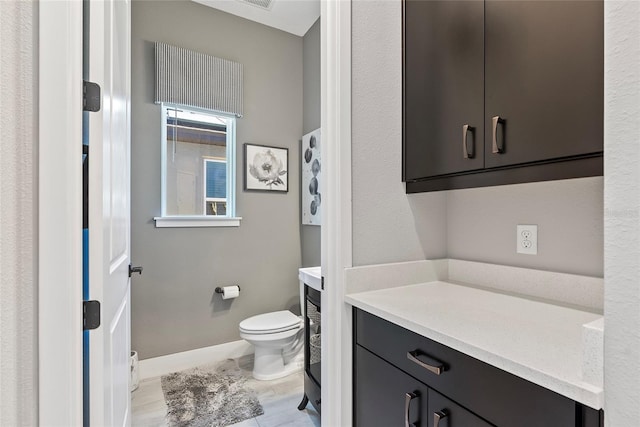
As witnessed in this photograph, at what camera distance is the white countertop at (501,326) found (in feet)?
2.06

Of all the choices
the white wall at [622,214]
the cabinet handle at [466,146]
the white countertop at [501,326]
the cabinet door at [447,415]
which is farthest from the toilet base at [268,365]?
the white wall at [622,214]

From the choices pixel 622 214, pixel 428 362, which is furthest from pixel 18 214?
pixel 622 214

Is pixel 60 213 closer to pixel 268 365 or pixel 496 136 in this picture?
pixel 496 136

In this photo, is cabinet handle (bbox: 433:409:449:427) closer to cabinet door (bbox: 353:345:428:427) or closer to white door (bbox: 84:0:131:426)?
cabinet door (bbox: 353:345:428:427)

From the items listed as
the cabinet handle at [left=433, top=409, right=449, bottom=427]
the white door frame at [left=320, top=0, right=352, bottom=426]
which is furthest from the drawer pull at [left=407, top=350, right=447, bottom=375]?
the white door frame at [left=320, top=0, right=352, bottom=426]

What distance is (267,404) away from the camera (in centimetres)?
194

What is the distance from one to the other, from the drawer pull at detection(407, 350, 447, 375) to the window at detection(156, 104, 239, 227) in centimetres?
201

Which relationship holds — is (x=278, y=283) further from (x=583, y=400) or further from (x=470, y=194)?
(x=583, y=400)

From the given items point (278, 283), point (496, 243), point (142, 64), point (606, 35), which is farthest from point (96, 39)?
point (278, 283)

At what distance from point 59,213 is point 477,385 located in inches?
44.1

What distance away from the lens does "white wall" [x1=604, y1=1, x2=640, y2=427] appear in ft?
1.62

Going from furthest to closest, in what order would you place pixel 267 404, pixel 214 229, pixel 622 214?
pixel 214 229
pixel 267 404
pixel 622 214

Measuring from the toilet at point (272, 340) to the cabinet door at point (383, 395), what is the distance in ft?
3.20

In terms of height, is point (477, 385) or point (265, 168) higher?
point (265, 168)
